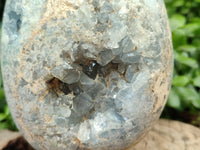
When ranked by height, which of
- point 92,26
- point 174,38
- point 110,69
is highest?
point 92,26

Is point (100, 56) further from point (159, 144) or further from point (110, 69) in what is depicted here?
point (159, 144)

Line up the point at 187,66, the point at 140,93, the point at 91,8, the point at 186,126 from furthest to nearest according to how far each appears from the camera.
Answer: the point at 187,66
the point at 186,126
the point at 140,93
the point at 91,8

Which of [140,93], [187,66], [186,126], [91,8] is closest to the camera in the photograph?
[91,8]

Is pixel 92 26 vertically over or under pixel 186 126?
over

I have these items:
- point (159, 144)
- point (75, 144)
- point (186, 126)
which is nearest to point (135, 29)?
point (75, 144)

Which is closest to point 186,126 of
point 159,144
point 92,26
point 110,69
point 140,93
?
point 159,144

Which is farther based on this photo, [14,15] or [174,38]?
[174,38]
